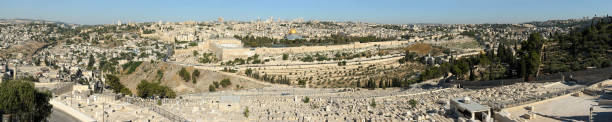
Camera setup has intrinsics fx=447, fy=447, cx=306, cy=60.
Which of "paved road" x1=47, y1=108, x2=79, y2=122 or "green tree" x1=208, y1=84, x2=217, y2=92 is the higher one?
"paved road" x1=47, y1=108, x2=79, y2=122

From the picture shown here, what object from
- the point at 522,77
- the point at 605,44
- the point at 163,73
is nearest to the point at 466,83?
the point at 522,77

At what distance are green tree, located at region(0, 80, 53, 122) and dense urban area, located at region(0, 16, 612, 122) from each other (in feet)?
0.12

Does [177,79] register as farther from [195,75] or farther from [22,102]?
[22,102]

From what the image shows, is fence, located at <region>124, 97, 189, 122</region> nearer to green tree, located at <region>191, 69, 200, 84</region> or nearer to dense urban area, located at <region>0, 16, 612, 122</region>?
dense urban area, located at <region>0, 16, 612, 122</region>

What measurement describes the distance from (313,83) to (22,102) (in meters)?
Answer: 20.8

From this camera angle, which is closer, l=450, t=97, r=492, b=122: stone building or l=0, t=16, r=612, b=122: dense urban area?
l=450, t=97, r=492, b=122: stone building

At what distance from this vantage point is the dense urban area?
13914 millimetres

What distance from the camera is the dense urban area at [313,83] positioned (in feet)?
45.6

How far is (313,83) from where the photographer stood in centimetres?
3253

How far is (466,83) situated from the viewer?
22125 millimetres

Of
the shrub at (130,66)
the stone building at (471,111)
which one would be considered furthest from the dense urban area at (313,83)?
the shrub at (130,66)

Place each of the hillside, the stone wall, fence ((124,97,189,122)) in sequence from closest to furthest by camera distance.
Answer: fence ((124,97,189,122)) → the hillside → the stone wall

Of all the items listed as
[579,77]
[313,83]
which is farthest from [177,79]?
[579,77]

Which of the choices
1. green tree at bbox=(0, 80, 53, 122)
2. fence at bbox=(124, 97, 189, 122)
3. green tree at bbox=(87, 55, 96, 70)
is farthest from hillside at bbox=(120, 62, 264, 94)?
green tree at bbox=(0, 80, 53, 122)
